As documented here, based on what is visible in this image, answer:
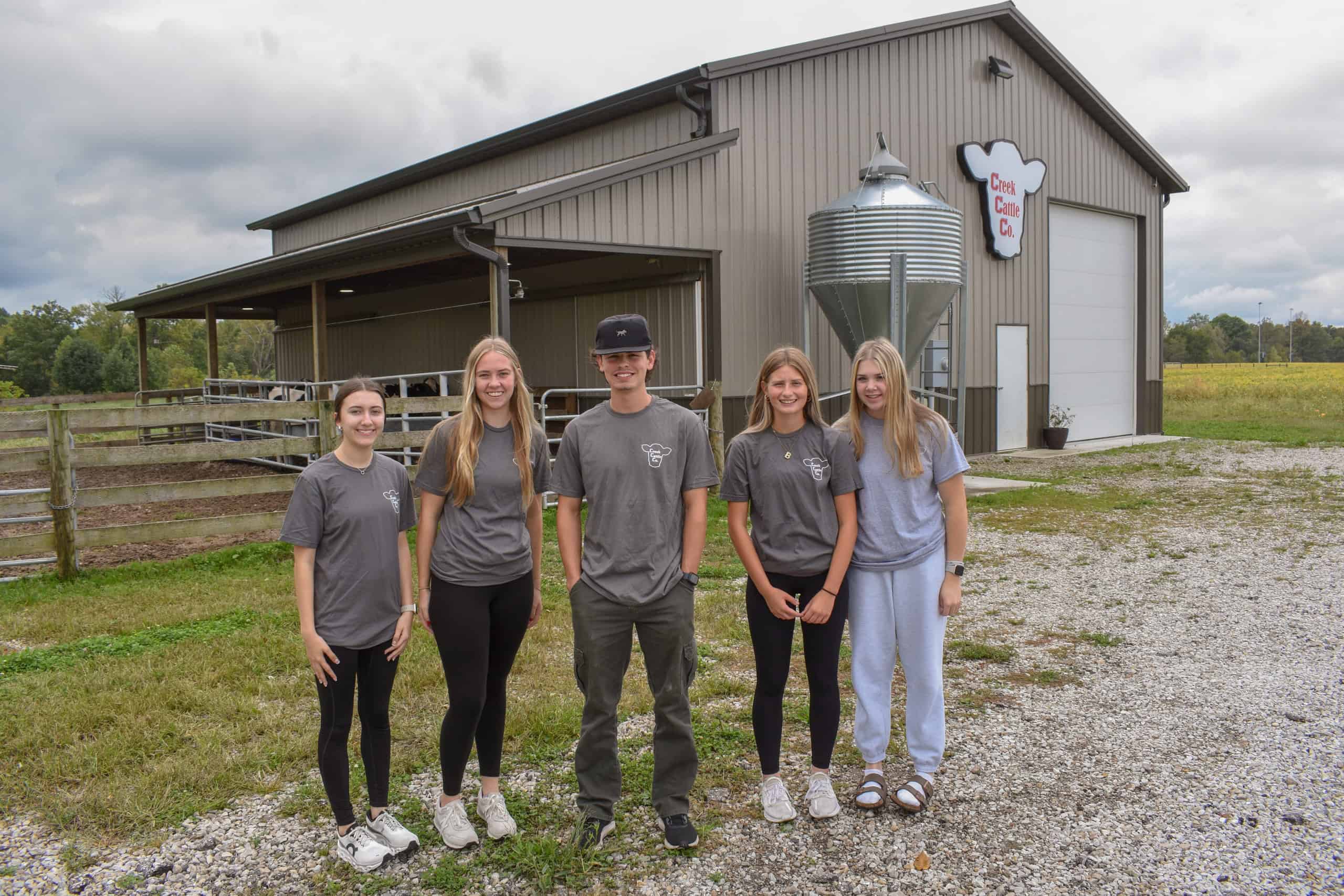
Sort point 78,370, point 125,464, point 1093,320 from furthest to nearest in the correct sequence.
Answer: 1. point 78,370
2. point 1093,320
3. point 125,464

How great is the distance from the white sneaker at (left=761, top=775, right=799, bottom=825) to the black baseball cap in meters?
1.53

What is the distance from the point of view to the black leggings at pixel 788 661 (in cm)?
329

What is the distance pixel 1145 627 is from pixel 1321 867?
115 inches

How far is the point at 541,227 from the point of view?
372 inches

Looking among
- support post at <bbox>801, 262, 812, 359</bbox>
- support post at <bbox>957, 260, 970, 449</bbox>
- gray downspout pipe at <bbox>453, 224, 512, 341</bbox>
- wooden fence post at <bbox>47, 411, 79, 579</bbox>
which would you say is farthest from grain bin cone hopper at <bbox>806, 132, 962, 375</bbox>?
wooden fence post at <bbox>47, 411, 79, 579</bbox>

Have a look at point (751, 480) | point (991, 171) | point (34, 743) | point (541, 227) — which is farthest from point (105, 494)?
point (991, 171)

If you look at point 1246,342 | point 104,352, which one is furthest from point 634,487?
point 1246,342

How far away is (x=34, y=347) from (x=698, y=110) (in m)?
60.6

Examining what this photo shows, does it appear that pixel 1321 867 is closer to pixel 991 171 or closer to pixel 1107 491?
pixel 1107 491

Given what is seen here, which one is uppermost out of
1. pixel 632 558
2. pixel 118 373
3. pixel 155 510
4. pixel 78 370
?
pixel 78 370

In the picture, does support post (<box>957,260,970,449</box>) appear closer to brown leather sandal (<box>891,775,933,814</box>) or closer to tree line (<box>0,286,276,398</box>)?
brown leather sandal (<box>891,775,933,814</box>)

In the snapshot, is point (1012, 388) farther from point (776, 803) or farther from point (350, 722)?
point (350, 722)

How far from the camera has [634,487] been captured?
3053mm

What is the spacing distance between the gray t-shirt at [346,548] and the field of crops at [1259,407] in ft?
59.1
